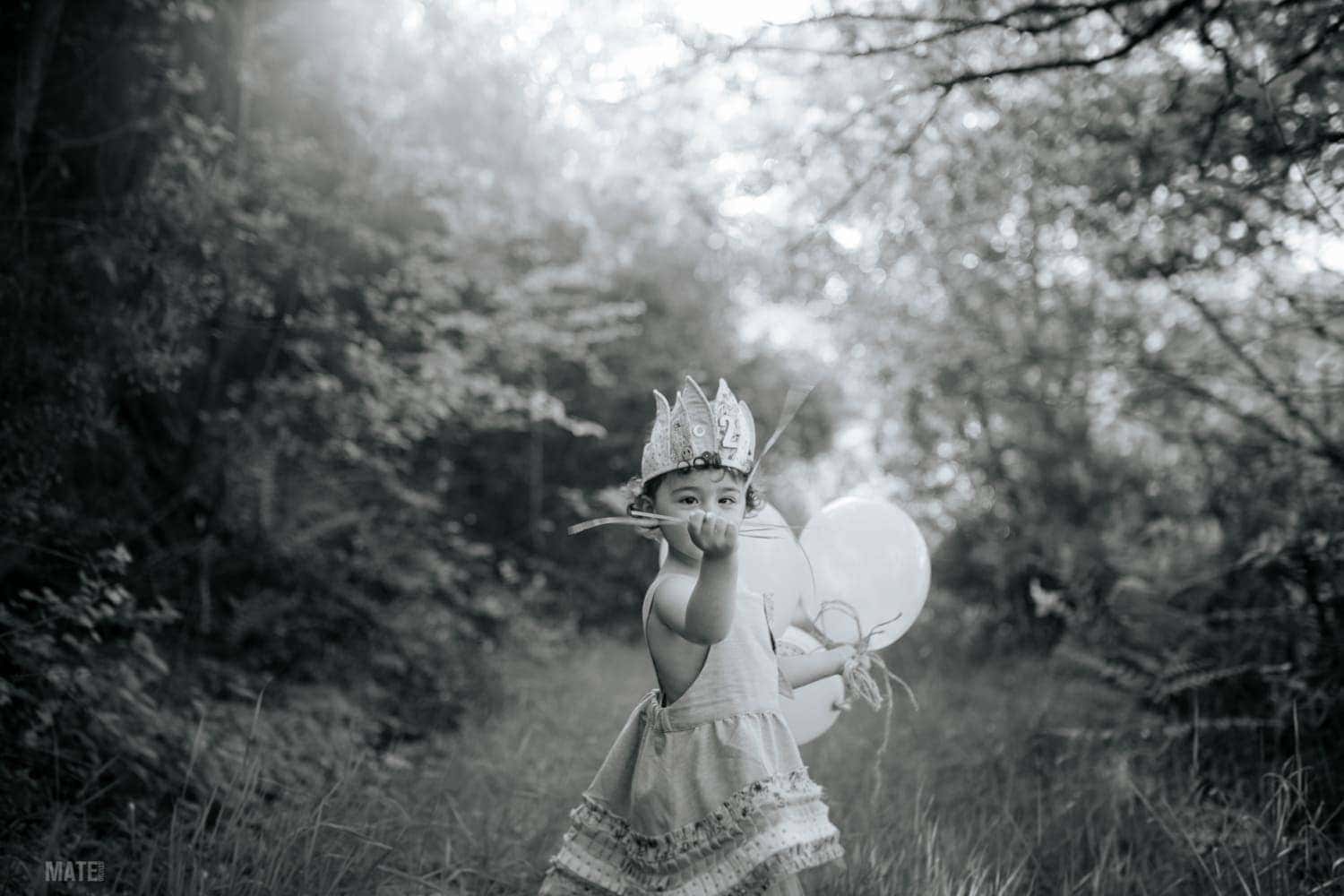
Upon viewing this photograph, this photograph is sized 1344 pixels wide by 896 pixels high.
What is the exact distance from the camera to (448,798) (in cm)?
311

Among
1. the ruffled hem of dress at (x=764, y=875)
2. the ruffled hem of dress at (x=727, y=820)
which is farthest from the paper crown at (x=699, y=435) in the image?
the ruffled hem of dress at (x=764, y=875)

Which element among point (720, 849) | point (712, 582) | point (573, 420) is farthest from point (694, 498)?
point (573, 420)

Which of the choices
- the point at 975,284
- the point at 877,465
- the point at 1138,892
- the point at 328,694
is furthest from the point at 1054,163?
the point at 877,465

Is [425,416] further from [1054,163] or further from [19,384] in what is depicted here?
[1054,163]

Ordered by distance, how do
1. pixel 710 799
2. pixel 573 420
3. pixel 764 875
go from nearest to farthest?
pixel 764 875, pixel 710 799, pixel 573 420

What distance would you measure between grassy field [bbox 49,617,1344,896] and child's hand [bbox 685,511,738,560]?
3.05 feet

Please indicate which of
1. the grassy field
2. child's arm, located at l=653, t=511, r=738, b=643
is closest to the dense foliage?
the grassy field

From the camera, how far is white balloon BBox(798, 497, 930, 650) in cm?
263

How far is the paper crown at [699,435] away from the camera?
2.21 metres

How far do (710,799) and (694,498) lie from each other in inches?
28.0

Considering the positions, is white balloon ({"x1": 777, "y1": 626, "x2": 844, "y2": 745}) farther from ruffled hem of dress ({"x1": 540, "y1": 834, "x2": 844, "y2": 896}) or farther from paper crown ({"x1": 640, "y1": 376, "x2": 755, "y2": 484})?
paper crown ({"x1": 640, "y1": 376, "x2": 755, "y2": 484})

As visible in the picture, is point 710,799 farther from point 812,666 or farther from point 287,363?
point 287,363

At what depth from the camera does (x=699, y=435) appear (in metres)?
2.21

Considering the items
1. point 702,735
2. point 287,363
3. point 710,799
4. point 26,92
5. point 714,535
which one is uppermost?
point 26,92
